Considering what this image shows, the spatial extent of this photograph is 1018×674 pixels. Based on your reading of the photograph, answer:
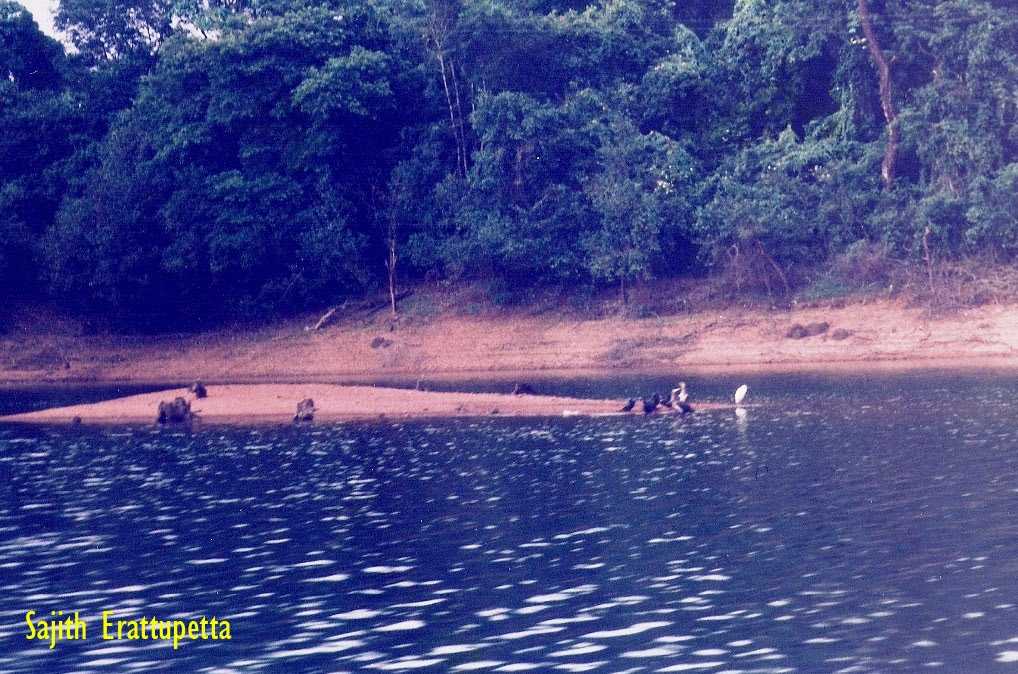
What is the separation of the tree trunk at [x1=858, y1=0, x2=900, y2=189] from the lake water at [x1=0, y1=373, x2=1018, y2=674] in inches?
738

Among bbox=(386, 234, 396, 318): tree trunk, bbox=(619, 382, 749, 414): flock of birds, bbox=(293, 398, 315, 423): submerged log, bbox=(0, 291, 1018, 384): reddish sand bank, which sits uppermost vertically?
bbox=(386, 234, 396, 318): tree trunk

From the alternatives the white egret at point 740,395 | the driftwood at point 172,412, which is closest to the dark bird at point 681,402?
the white egret at point 740,395

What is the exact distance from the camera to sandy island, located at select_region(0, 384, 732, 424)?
38688 millimetres

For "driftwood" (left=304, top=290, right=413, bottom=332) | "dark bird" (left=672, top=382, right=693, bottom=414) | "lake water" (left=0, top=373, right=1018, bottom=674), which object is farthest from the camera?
"driftwood" (left=304, top=290, right=413, bottom=332)

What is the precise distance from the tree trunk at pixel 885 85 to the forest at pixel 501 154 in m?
0.11

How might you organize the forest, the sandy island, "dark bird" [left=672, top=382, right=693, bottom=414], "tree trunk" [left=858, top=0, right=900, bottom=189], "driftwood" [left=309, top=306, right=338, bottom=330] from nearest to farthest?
"dark bird" [left=672, top=382, right=693, bottom=414] < the sandy island < the forest < "tree trunk" [left=858, top=0, right=900, bottom=189] < "driftwood" [left=309, top=306, right=338, bottom=330]

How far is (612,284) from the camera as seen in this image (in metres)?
56.2

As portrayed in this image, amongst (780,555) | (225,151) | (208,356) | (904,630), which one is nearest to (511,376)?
(208,356)

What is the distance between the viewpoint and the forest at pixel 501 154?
2042 inches

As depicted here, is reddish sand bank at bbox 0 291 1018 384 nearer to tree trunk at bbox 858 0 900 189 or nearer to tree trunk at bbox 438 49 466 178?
tree trunk at bbox 438 49 466 178

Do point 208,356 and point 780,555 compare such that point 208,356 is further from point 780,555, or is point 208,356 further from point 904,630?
point 904,630

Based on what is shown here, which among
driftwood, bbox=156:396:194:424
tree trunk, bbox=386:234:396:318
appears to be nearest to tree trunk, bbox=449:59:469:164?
tree trunk, bbox=386:234:396:318

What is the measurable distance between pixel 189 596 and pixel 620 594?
18.9 ft

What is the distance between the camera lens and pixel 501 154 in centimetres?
5497
